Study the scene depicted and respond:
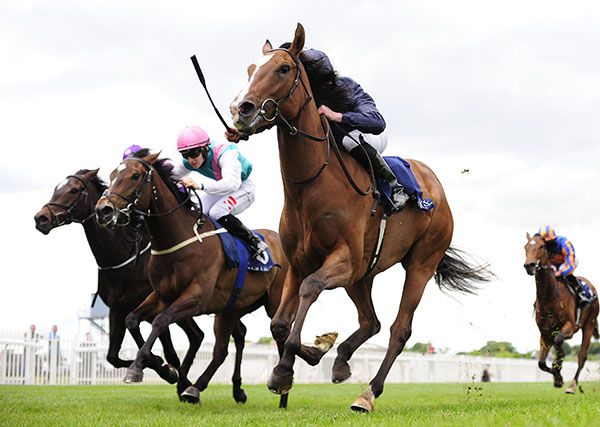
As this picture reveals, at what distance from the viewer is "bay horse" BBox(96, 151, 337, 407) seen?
28.7 feet

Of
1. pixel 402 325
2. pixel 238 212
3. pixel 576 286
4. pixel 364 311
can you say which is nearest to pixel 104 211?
pixel 238 212

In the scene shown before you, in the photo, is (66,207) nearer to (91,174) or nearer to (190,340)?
(91,174)

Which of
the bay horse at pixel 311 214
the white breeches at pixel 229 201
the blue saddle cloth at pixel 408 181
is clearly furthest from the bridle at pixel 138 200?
the blue saddle cloth at pixel 408 181

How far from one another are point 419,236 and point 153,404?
11.8 feet

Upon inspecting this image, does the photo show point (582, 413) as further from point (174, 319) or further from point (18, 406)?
point (18, 406)

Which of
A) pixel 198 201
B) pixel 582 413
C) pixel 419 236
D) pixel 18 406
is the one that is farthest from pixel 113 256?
pixel 582 413

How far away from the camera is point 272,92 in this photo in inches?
239

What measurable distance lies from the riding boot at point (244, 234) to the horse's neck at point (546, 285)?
17.7 feet

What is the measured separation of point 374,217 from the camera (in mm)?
7031

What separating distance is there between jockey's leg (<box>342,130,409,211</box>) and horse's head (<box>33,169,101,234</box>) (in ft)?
14.8

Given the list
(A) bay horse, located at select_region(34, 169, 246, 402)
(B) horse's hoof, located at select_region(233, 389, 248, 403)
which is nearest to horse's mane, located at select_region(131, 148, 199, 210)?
(A) bay horse, located at select_region(34, 169, 246, 402)

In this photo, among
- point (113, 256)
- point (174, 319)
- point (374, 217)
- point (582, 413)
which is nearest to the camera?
point (582, 413)

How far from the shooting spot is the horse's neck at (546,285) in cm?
1389

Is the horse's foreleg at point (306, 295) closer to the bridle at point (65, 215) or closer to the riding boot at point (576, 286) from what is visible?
→ the bridle at point (65, 215)
